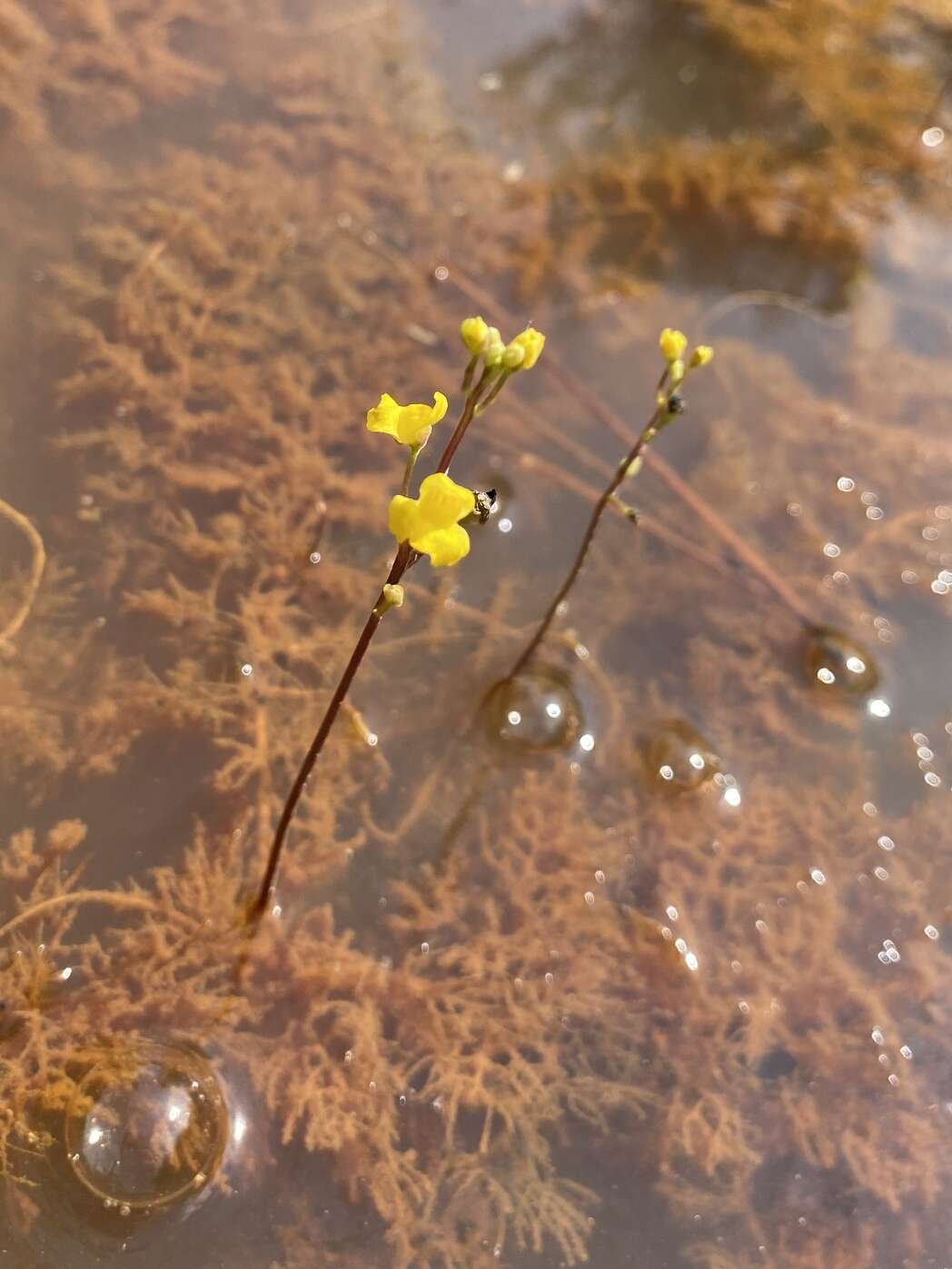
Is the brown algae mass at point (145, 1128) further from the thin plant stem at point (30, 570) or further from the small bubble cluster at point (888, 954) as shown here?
the small bubble cluster at point (888, 954)

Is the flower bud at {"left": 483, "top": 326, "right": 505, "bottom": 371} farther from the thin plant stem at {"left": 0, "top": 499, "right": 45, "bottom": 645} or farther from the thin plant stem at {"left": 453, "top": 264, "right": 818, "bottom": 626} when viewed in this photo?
the thin plant stem at {"left": 453, "top": 264, "right": 818, "bottom": 626}

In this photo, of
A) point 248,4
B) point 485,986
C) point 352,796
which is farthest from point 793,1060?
point 248,4

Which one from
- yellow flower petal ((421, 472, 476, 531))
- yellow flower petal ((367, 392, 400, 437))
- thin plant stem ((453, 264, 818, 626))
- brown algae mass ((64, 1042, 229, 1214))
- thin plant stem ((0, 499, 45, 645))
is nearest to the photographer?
yellow flower petal ((421, 472, 476, 531))

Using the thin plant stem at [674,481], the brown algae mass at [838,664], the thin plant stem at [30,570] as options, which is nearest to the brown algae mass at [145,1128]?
the thin plant stem at [30,570]

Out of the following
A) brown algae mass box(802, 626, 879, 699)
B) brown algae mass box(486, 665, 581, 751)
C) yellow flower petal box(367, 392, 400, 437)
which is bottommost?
brown algae mass box(486, 665, 581, 751)

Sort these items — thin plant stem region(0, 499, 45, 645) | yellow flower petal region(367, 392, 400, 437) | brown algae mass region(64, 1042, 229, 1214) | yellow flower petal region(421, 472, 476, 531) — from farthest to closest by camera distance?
1. thin plant stem region(0, 499, 45, 645)
2. brown algae mass region(64, 1042, 229, 1214)
3. yellow flower petal region(367, 392, 400, 437)
4. yellow flower petal region(421, 472, 476, 531)

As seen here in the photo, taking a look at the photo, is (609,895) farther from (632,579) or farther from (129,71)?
(129,71)

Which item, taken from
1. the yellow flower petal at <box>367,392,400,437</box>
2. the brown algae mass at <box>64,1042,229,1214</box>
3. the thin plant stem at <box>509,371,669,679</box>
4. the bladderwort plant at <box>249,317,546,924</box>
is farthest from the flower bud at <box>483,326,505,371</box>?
the brown algae mass at <box>64,1042,229,1214</box>
